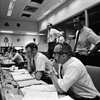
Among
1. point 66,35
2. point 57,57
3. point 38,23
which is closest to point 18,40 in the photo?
point 38,23

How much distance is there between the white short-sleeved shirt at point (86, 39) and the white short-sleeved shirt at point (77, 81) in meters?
0.99

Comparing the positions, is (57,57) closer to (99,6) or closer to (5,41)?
(99,6)

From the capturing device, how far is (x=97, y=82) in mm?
1235

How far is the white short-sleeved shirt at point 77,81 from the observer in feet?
3.49

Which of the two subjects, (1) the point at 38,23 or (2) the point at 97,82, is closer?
(2) the point at 97,82

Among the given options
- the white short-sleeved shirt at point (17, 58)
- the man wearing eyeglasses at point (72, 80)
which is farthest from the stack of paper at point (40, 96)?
the white short-sleeved shirt at point (17, 58)

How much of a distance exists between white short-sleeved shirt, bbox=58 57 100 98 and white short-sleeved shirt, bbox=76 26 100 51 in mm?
986

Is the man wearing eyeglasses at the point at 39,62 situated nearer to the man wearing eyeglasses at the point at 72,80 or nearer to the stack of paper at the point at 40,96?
the man wearing eyeglasses at the point at 72,80

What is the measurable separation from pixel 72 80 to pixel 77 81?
108 mm

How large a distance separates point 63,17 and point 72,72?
4.47 m

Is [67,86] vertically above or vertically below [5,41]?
below

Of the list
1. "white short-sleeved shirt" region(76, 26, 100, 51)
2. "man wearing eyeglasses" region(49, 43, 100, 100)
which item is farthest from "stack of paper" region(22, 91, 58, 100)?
"white short-sleeved shirt" region(76, 26, 100, 51)

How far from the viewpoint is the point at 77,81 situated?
3.76 ft

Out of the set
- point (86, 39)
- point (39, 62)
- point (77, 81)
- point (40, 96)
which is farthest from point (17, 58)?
point (40, 96)
